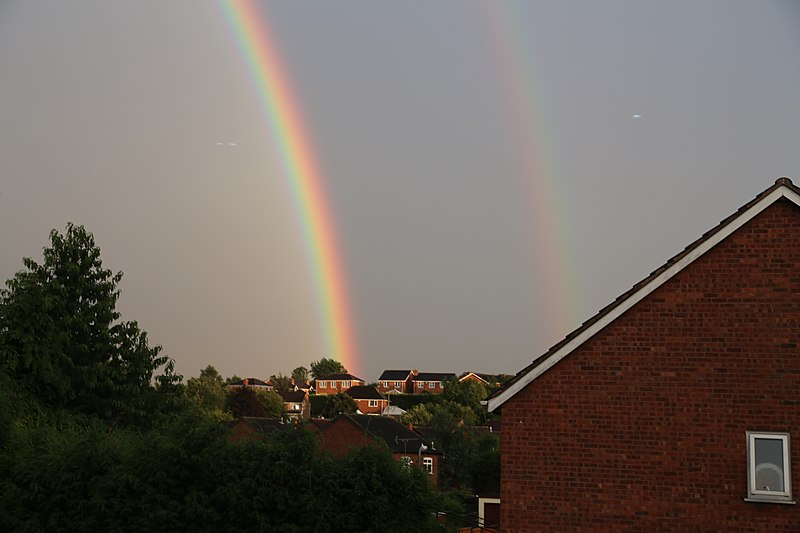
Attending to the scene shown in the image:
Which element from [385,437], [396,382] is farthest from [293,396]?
[385,437]

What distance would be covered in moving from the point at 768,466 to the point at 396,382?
183m

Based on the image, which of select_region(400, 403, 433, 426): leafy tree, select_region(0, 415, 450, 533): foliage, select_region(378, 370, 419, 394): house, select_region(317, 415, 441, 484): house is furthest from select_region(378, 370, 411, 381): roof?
select_region(0, 415, 450, 533): foliage

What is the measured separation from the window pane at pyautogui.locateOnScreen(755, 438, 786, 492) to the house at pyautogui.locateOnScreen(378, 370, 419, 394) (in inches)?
7100

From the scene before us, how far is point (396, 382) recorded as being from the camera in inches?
7677

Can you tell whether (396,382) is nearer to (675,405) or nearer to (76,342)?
(76,342)

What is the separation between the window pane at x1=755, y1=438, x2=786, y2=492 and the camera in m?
13.8

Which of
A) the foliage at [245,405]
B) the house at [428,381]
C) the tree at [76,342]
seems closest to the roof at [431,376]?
the house at [428,381]

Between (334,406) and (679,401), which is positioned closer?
(679,401)

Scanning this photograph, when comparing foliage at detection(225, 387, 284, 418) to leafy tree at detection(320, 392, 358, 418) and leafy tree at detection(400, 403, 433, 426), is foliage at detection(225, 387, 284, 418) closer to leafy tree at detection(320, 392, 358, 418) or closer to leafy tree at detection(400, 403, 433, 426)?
leafy tree at detection(320, 392, 358, 418)

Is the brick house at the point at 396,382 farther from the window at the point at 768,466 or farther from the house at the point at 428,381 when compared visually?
the window at the point at 768,466

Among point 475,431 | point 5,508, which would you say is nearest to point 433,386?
point 475,431

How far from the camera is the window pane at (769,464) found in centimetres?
1385

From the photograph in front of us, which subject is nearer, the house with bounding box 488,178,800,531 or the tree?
the house with bounding box 488,178,800,531

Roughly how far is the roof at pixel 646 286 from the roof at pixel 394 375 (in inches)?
7139
